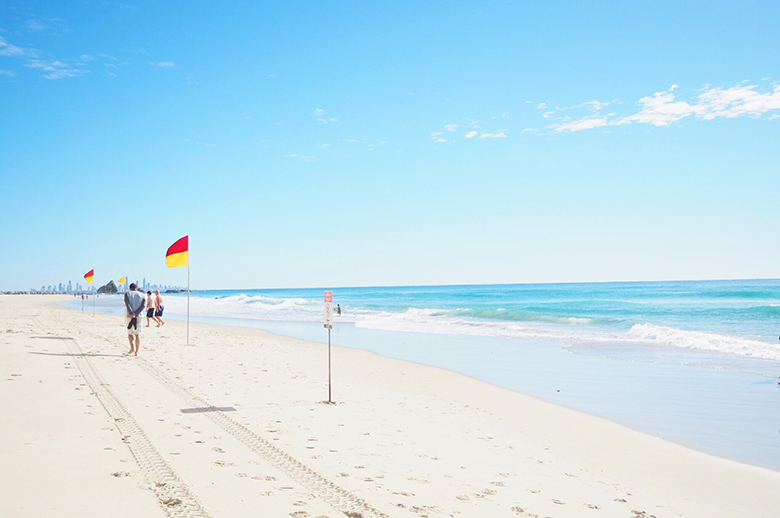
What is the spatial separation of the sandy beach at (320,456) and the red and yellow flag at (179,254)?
5304 mm

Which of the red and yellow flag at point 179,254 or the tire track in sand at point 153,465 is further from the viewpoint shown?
the red and yellow flag at point 179,254

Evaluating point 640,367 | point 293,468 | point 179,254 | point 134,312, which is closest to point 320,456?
point 293,468

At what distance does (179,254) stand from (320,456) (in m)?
11.6

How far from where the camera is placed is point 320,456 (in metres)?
5.50

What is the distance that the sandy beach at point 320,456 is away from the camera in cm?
423

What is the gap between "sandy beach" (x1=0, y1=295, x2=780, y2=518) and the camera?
423 centimetres

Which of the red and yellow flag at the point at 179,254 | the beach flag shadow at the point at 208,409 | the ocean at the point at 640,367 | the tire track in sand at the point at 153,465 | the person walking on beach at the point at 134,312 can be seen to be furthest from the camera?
the red and yellow flag at the point at 179,254

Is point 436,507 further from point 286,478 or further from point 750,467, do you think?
point 750,467

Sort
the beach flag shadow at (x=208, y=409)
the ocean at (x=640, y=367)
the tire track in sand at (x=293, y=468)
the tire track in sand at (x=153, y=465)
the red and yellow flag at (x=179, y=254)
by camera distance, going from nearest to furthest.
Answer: the tire track in sand at (x=153, y=465)
the tire track in sand at (x=293, y=468)
the beach flag shadow at (x=208, y=409)
the ocean at (x=640, y=367)
the red and yellow flag at (x=179, y=254)

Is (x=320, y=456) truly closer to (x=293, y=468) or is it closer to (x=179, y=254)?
(x=293, y=468)

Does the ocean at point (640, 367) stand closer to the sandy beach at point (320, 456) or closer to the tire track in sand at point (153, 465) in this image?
the sandy beach at point (320, 456)

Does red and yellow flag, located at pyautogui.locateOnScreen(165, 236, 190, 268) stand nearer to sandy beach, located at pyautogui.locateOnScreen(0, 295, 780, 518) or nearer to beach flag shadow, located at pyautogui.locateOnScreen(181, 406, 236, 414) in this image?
sandy beach, located at pyautogui.locateOnScreen(0, 295, 780, 518)

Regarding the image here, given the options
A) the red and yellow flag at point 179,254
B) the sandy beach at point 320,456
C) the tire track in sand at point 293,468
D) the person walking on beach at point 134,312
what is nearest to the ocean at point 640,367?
the sandy beach at point 320,456

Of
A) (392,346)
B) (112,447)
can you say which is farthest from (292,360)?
(112,447)
